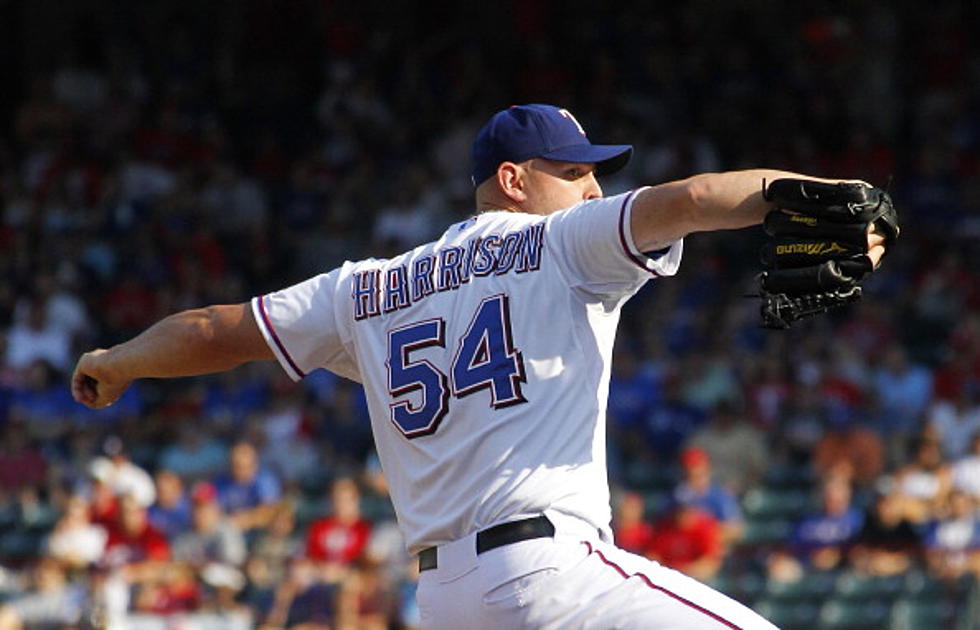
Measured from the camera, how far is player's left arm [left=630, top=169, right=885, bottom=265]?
2.99 meters

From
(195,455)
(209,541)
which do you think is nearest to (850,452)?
(209,541)

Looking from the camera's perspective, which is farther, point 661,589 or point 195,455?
point 195,455

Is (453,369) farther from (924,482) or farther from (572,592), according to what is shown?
(924,482)

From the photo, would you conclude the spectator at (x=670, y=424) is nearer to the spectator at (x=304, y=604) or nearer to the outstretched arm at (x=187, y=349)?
the spectator at (x=304, y=604)

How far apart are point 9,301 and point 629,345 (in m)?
4.50

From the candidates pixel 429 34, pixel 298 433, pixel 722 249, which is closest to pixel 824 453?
pixel 722 249

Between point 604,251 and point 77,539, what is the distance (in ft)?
23.5

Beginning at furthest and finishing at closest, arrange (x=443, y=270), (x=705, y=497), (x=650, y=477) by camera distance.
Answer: (x=650, y=477), (x=705, y=497), (x=443, y=270)

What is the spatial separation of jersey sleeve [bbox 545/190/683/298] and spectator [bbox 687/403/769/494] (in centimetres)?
718

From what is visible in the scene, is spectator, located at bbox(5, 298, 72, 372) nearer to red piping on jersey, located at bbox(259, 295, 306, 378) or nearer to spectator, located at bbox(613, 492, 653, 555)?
spectator, located at bbox(613, 492, 653, 555)

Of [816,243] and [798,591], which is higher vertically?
[816,243]

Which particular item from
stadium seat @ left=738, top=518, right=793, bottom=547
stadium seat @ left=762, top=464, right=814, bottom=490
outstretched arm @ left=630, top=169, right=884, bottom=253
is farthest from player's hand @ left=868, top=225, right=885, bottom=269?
stadium seat @ left=762, top=464, right=814, bottom=490

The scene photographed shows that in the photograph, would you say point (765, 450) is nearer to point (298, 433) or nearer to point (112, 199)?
point (298, 433)

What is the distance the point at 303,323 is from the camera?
367 centimetres
